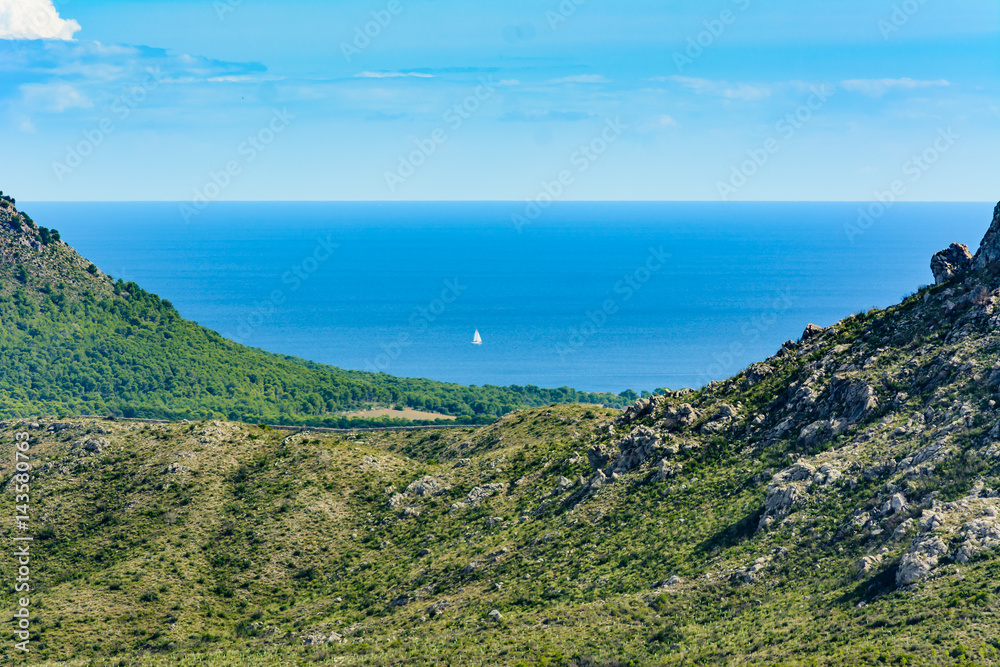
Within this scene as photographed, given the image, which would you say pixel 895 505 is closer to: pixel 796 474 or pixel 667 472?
pixel 796 474

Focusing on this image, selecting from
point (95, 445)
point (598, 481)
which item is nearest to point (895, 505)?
point (598, 481)

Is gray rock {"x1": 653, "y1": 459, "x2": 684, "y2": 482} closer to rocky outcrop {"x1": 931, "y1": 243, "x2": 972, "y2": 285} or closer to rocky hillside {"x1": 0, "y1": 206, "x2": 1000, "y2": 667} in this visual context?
rocky hillside {"x1": 0, "y1": 206, "x2": 1000, "y2": 667}

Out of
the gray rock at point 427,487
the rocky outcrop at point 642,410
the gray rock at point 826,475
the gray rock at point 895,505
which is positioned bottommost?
the gray rock at point 895,505

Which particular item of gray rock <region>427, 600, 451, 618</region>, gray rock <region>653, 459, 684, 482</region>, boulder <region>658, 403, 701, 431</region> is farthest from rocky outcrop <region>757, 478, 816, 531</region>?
gray rock <region>427, 600, 451, 618</region>

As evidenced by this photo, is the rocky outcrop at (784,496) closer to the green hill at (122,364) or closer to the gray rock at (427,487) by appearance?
the gray rock at (427,487)

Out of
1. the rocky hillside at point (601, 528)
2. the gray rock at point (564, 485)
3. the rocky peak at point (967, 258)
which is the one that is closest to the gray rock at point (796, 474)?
the rocky hillside at point (601, 528)
